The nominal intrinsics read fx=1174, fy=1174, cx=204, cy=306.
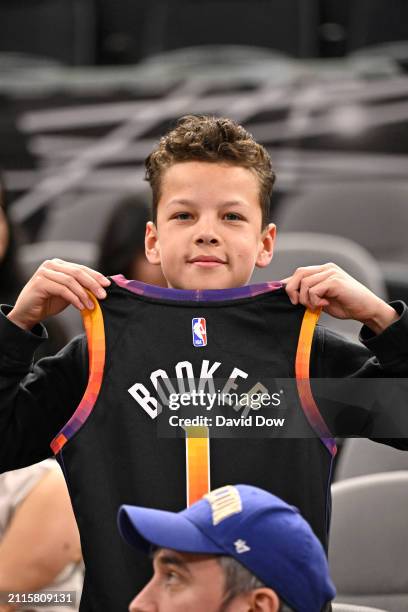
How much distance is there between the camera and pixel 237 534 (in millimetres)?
1436

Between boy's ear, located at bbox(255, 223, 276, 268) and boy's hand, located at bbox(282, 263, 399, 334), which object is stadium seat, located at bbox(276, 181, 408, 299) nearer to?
boy's ear, located at bbox(255, 223, 276, 268)

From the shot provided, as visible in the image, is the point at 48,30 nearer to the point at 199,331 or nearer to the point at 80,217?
the point at 80,217

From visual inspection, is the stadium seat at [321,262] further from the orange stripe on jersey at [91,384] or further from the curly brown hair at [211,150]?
the orange stripe on jersey at [91,384]

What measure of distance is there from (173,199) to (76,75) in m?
3.57

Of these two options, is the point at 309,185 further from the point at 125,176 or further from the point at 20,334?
the point at 20,334

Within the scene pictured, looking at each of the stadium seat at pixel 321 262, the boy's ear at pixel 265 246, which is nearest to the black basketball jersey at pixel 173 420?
the boy's ear at pixel 265 246

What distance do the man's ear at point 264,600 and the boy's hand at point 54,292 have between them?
53 cm

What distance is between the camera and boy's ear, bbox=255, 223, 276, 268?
1.86 meters

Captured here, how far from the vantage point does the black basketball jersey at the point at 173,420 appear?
1657mm

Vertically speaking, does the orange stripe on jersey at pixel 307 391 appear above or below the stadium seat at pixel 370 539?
above

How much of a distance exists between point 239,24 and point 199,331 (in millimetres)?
3811

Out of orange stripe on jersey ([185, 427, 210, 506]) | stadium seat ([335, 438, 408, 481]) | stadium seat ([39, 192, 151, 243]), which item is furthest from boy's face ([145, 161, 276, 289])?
stadium seat ([39, 192, 151, 243])

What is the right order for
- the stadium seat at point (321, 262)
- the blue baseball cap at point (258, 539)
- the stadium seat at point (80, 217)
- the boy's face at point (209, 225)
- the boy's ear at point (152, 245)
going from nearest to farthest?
the blue baseball cap at point (258, 539) → the boy's face at point (209, 225) → the boy's ear at point (152, 245) → the stadium seat at point (321, 262) → the stadium seat at point (80, 217)

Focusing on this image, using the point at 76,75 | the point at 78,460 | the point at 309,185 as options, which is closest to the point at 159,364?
the point at 78,460
